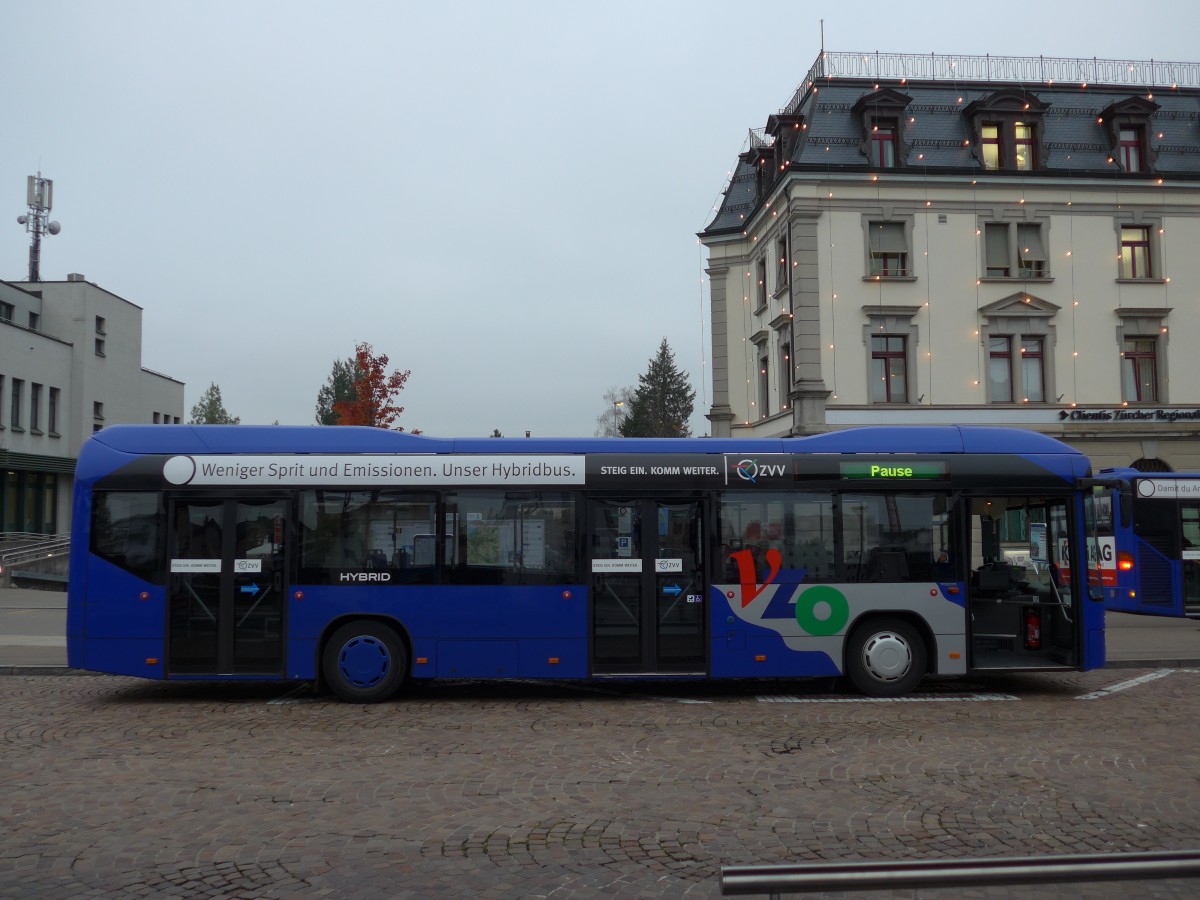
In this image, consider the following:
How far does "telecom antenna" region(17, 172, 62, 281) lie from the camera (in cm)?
5784

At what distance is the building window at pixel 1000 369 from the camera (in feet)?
104

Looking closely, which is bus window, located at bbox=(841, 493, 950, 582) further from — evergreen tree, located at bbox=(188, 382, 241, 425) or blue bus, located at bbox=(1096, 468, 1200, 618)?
evergreen tree, located at bbox=(188, 382, 241, 425)

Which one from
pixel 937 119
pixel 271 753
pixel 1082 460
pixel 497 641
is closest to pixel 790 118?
pixel 937 119

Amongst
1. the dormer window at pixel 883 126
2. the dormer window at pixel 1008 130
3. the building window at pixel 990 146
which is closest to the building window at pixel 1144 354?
the dormer window at pixel 1008 130

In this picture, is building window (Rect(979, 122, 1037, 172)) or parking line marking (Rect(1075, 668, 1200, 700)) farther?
building window (Rect(979, 122, 1037, 172))

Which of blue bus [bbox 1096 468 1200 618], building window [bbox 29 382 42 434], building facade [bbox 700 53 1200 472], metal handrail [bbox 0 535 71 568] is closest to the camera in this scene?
blue bus [bbox 1096 468 1200 618]

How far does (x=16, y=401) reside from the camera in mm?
43562

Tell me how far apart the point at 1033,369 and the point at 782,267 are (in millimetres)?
8556

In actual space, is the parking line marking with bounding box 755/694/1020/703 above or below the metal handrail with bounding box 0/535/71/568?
below

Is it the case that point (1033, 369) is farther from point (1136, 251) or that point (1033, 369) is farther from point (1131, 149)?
point (1131, 149)

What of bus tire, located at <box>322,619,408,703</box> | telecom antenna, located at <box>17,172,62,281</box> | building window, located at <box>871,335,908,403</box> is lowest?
bus tire, located at <box>322,619,408,703</box>

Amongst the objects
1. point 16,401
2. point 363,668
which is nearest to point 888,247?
point 363,668

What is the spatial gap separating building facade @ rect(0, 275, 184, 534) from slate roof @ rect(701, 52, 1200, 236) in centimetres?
3296

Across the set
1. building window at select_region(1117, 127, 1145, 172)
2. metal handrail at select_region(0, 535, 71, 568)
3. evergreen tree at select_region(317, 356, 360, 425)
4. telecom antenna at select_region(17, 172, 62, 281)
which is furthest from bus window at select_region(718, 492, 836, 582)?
evergreen tree at select_region(317, 356, 360, 425)
